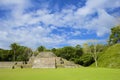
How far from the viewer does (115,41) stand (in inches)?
2815

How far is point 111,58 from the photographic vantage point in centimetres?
6091

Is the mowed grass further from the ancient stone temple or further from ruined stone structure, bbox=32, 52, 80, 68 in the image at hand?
the ancient stone temple

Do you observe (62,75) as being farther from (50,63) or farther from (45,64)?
(45,64)

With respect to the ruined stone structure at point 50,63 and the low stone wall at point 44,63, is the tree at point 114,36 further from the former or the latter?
the low stone wall at point 44,63

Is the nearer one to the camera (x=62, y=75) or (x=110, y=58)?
(x=62, y=75)

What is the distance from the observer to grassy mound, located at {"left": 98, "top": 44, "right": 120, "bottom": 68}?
57.3m

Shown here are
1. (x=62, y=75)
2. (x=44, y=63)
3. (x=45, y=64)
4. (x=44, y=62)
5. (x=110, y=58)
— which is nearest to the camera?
(x=62, y=75)

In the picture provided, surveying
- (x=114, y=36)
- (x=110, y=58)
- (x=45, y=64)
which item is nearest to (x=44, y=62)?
(x=45, y=64)

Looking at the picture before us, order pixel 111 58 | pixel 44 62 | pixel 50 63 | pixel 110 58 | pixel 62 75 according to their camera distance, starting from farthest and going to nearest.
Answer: pixel 110 58, pixel 111 58, pixel 44 62, pixel 50 63, pixel 62 75

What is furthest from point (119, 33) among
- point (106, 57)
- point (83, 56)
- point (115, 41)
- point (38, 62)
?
point (38, 62)

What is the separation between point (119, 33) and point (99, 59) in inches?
470

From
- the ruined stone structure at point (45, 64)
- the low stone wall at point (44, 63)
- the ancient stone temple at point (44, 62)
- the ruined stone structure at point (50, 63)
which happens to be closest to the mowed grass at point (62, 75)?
the ruined stone structure at point (50, 63)

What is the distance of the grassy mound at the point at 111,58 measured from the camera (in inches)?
2255

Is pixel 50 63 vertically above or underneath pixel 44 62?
underneath
